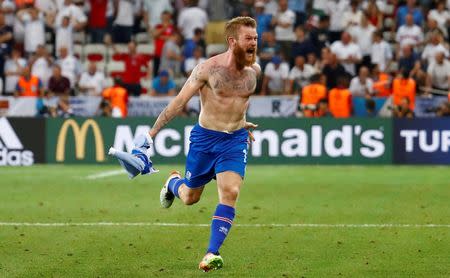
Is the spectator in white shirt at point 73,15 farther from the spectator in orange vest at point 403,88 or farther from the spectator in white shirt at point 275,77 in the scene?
the spectator in orange vest at point 403,88

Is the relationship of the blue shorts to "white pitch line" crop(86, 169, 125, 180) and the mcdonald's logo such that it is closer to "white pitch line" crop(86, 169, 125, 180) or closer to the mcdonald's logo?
"white pitch line" crop(86, 169, 125, 180)

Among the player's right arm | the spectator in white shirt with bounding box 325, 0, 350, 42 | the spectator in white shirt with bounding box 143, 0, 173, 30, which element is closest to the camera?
the player's right arm

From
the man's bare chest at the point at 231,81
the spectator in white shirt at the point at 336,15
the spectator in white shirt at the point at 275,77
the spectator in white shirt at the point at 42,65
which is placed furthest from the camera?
the spectator in white shirt at the point at 336,15

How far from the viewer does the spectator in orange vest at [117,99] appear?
24156 millimetres

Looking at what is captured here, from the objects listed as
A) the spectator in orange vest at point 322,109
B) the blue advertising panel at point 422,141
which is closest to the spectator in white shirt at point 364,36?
the spectator in orange vest at point 322,109

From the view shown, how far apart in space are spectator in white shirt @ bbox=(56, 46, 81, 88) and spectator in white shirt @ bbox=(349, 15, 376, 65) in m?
6.48

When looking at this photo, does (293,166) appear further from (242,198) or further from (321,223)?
(321,223)

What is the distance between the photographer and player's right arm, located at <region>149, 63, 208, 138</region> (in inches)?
383

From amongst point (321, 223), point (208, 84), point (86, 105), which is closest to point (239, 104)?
point (208, 84)

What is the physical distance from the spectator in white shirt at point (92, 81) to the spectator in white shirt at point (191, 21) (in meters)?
2.55

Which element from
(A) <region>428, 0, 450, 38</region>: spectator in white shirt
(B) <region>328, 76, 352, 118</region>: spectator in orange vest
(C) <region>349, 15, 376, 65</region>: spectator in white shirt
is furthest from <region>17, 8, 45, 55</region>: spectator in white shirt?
(A) <region>428, 0, 450, 38</region>: spectator in white shirt

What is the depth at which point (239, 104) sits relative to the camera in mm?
9992

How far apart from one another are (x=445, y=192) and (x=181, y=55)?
11.3 m

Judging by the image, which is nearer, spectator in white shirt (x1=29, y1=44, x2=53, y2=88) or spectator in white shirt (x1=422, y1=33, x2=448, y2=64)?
spectator in white shirt (x1=422, y1=33, x2=448, y2=64)
